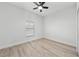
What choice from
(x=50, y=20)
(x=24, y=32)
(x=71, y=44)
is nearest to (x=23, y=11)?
(x=24, y=32)

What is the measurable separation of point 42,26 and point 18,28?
2.79m

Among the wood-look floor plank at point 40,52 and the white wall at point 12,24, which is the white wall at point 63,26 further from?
the white wall at point 12,24

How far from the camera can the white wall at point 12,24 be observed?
10.1ft

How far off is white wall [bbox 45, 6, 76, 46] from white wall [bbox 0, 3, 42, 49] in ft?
6.75

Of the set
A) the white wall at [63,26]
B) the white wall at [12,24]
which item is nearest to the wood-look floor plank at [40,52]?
Answer: the white wall at [12,24]

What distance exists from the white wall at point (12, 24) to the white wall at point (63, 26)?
6.75 ft

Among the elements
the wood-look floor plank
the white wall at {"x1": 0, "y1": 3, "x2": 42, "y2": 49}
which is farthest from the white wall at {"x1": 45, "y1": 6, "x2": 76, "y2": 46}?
the white wall at {"x1": 0, "y1": 3, "x2": 42, "y2": 49}

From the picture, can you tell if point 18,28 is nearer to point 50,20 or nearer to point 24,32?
point 24,32

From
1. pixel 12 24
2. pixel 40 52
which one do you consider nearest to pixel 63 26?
pixel 40 52

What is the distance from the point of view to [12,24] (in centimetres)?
347

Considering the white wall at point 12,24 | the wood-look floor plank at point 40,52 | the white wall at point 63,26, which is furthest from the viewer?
the white wall at point 63,26

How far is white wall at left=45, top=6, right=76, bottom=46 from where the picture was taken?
3469 mm

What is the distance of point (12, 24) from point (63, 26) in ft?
10.6

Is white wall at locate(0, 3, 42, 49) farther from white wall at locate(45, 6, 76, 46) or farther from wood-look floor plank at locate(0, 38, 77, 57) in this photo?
white wall at locate(45, 6, 76, 46)
